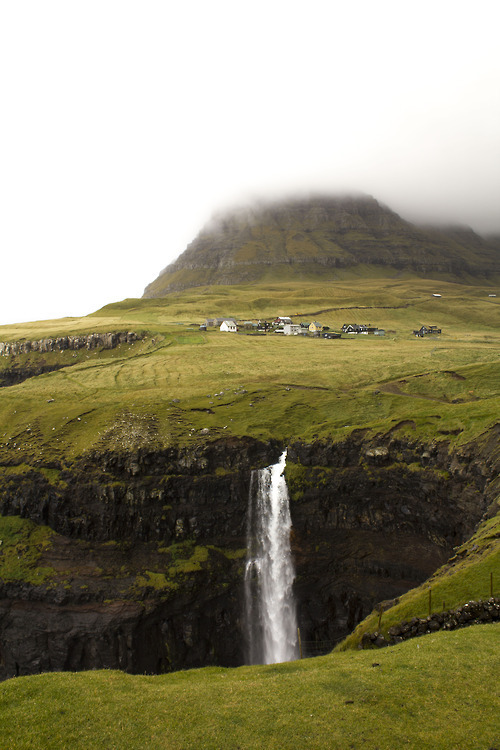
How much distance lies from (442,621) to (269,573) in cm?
3738

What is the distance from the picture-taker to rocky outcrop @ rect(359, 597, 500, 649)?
29.6 m

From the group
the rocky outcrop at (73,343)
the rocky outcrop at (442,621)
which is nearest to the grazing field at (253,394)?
the rocky outcrop at (73,343)

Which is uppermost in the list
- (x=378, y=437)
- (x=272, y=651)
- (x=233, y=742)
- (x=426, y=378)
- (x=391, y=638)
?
(x=426, y=378)

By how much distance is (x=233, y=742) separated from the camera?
20312mm

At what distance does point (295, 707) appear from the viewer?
22516 mm

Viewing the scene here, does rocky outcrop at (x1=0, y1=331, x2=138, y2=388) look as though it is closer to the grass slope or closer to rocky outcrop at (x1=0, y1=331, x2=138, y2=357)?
rocky outcrop at (x1=0, y1=331, x2=138, y2=357)

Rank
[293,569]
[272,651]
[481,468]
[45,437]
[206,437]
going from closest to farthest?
[481,468], [272,651], [293,569], [206,437], [45,437]

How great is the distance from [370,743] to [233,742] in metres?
6.65

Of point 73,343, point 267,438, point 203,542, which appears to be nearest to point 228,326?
point 73,343

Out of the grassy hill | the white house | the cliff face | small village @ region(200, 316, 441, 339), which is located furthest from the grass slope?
the white house

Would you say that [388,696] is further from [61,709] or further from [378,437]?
[378,437]

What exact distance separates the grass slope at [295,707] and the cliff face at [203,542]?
104 ft

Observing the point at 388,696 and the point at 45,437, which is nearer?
the point at 388,696

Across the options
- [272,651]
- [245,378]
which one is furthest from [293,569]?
[245,378]
